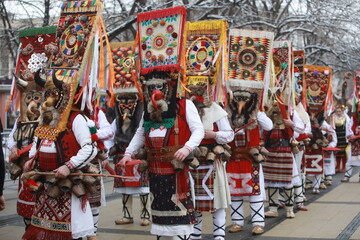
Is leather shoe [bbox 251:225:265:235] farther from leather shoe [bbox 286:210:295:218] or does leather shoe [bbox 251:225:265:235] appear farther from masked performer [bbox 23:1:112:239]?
masked performer [bbox 23:1:112:239]

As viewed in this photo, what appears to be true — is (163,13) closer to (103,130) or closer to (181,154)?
(181,154)

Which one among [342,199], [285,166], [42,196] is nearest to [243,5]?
[342,199]

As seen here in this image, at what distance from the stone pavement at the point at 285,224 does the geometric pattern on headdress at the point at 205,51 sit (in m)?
2.25

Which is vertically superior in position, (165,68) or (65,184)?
(165,68)

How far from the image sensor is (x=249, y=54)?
7.74 metres

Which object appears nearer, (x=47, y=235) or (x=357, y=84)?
(x=47, y=235)

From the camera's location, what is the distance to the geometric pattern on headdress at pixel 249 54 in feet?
25.0

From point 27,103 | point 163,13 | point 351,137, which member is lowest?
point 351,137

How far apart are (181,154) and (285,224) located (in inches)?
149

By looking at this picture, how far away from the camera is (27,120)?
6891 millimetres

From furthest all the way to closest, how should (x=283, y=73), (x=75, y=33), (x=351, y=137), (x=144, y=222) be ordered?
(x=351, y=137) → (x=283, y=73) → (x=144, y=222) → (x=75, y=33)

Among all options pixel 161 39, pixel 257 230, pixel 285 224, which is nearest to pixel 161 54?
pixel 161 39

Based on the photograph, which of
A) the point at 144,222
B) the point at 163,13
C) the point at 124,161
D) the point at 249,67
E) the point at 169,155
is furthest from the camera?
the point at 144,222

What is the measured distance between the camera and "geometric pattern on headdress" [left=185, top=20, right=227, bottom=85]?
7004 millimetres
